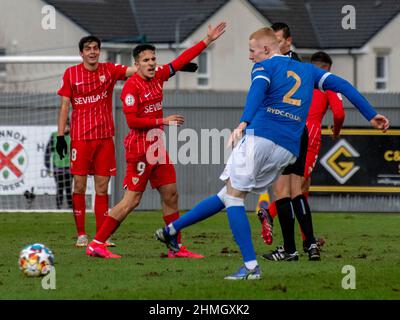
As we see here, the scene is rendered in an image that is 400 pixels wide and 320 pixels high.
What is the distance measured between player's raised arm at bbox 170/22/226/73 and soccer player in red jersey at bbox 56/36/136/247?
1.45 meters

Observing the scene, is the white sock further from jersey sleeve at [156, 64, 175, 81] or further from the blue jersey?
jersey sleeve at [156, 64, 175, 81]

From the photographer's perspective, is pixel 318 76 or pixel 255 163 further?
pixel 318 76

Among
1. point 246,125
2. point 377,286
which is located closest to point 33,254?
point 246,125

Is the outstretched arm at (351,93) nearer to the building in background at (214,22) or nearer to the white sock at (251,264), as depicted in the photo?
the white sock at (251,264)

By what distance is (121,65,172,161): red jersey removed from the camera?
11.7 m

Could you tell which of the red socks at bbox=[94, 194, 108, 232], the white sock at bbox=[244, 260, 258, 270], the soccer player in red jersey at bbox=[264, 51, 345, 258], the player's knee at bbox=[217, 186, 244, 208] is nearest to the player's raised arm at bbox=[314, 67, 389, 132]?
the player's knee at bbox=[217, 186, 244, 208]

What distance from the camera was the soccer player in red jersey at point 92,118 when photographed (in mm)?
13469

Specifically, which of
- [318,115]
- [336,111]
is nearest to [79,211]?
[318,115]

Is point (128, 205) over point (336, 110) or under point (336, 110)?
under

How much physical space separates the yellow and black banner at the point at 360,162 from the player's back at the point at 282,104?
490 inches

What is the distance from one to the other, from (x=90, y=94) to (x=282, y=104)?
4114 mm

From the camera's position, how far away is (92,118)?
13.5m

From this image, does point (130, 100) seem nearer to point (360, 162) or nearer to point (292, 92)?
point (292, 92)
